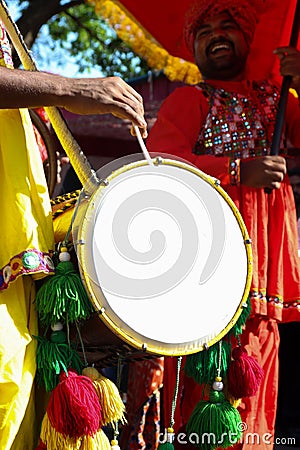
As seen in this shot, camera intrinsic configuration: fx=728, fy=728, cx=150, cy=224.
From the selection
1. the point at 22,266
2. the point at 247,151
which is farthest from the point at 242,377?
the point at 247,151

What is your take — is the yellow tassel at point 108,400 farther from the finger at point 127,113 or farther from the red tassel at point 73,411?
the finger at point 127,113

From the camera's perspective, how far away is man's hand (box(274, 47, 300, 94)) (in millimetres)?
2777

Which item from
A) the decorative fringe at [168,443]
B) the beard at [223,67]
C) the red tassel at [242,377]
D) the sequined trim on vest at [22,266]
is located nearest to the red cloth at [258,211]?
the beard at [223,67]

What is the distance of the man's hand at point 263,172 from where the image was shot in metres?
2.52

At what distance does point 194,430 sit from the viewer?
6.02 feet

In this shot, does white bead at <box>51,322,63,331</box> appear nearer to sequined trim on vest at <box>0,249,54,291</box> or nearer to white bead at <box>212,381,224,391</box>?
sequined trim on vest at <box>0,249,54,291</box>

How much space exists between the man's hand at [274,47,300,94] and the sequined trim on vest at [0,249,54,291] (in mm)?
1563

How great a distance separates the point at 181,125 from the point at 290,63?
1.68ft

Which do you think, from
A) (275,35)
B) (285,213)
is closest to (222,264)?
(285,213)

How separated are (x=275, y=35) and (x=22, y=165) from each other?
1.87 m

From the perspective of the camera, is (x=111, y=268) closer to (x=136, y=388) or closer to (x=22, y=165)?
(x=22, y=165)

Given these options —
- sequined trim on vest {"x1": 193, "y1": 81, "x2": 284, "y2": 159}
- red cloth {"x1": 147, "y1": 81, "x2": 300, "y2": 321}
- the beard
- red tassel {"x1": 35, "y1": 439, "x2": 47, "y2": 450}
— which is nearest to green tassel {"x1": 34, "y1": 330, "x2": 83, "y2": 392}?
red tassel {"x1": 35, "y1": 439, "x2": 47, "y2": 450}

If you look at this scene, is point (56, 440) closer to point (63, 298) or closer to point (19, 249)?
point (63, 298)

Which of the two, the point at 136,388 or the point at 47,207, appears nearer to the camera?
the point at 47,207
